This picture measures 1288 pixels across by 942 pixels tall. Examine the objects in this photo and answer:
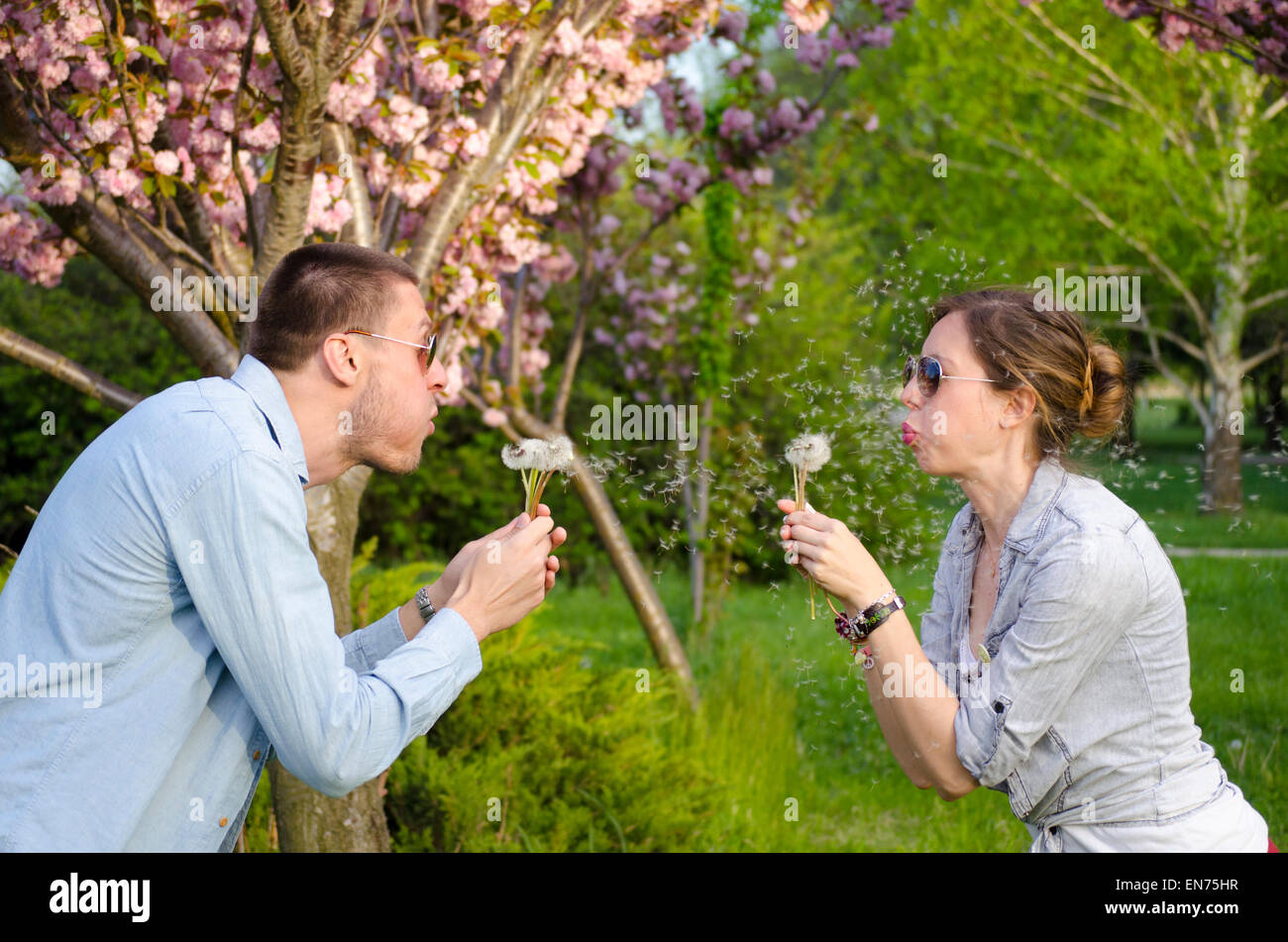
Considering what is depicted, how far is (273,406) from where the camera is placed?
7.04 ft

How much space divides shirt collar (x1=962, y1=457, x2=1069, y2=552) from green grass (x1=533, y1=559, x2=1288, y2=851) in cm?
144

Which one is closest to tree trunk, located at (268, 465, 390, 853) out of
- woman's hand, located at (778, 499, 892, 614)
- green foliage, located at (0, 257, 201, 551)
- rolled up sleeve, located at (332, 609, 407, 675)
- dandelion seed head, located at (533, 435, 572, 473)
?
rolled up sleeve, located at (332, 609, 407, 675)

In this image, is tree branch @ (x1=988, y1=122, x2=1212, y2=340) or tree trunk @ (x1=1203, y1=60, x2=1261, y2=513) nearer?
tree trunk @ (x1=1203, y1=60, x2=1261, y2=513)

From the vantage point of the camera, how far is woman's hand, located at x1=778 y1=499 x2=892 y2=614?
2252mm

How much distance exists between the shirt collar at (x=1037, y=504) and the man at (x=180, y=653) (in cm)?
114

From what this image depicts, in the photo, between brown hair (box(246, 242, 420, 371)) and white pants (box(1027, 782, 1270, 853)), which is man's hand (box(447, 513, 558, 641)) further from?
white pants (box(1027, 782, 1270, 853))

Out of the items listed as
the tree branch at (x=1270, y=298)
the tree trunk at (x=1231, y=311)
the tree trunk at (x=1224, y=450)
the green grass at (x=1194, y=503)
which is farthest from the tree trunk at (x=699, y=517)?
the tree branch at (x=1270, y=298)

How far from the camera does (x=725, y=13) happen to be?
21.2ft

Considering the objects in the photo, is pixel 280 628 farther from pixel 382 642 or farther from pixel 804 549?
pixel 804 549

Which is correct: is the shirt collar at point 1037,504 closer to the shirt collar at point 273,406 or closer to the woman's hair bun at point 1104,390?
the woman's hair bun at point 1104,390

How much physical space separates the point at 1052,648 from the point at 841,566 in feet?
1.38

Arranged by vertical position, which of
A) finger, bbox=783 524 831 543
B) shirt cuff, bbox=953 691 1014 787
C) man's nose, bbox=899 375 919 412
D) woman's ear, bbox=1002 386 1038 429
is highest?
man's nose, bbox=899 375 919 412

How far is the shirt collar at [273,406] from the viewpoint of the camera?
2129 mm

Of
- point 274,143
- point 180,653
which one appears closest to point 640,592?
point 274,143
